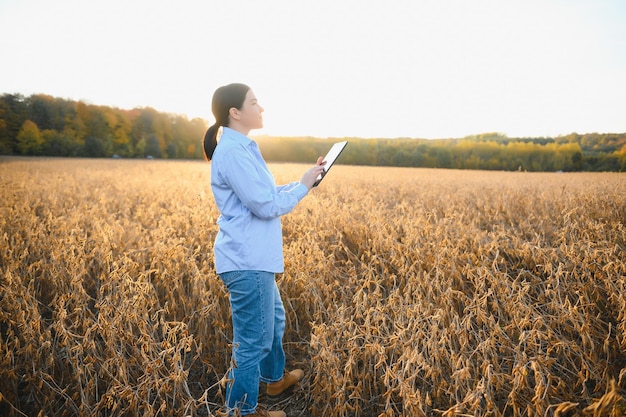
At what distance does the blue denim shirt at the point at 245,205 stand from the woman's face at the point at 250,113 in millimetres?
110

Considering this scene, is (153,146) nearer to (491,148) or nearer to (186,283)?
(491,148)

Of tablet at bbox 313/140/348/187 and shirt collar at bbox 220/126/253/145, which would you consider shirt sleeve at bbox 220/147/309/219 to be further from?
tablet at bbox 313/140/348/187

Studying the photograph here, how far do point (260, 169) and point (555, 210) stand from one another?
6.63m

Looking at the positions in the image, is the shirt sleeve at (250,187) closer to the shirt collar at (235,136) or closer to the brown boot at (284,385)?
the shirt collar at (235,136)

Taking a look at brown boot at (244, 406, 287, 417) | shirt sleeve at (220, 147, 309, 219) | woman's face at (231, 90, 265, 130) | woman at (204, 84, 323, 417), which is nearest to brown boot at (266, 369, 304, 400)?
brown boot at (244, 406, 287, 417)

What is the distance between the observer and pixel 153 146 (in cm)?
7000

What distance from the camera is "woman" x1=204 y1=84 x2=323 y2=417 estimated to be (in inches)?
79.6

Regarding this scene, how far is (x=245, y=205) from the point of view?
2.08 m

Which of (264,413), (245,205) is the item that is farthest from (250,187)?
(264,413)

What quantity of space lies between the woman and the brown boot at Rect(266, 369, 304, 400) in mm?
408

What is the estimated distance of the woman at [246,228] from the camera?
2.02 m

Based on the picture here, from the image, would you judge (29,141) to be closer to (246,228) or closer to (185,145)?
(185,145)

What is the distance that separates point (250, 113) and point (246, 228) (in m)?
0.72

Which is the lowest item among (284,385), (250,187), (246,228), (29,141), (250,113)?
(284,385)
